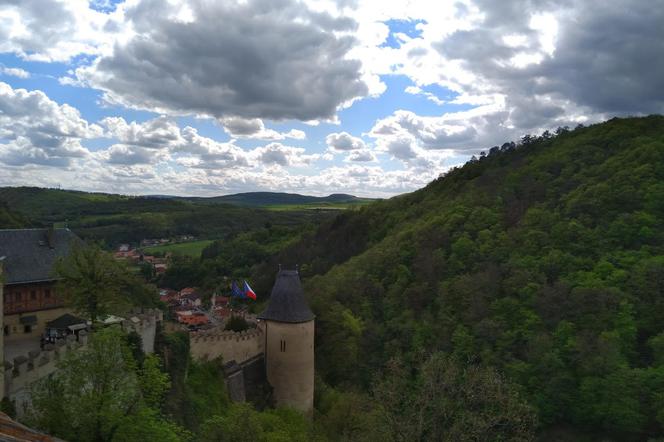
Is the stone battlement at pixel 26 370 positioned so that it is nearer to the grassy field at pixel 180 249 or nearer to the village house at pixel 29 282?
the village house at pixel 29 282

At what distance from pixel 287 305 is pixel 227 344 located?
4.42 m

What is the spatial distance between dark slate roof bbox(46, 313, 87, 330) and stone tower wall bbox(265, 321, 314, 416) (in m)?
11.4

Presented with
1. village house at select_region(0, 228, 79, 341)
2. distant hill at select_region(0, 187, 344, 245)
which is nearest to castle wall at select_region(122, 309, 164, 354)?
village house at select_region(0, 228, 79, 341)

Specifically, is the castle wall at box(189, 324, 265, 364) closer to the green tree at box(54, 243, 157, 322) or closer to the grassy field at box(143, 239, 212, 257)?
the green tree at box(54, 243, 157, 322)

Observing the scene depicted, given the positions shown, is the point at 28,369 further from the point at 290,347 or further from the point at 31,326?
the point at 290,347

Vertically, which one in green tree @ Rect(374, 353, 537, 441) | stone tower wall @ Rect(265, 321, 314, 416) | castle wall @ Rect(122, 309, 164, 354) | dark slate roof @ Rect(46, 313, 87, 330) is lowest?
stone tower wall @ Rect(265, 321, 314, 416)

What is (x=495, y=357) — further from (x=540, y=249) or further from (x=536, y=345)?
(x=540, y=249)

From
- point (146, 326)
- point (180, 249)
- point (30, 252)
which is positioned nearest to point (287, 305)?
point (146, 326)

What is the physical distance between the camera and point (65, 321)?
2939cm

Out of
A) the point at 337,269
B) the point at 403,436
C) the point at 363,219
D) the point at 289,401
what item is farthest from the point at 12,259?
the point at 363,219

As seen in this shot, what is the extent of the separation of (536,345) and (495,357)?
356 cm

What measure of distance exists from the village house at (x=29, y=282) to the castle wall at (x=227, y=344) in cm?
909

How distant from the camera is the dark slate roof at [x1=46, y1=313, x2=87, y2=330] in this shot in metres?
29.3

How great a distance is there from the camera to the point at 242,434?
17953mm
